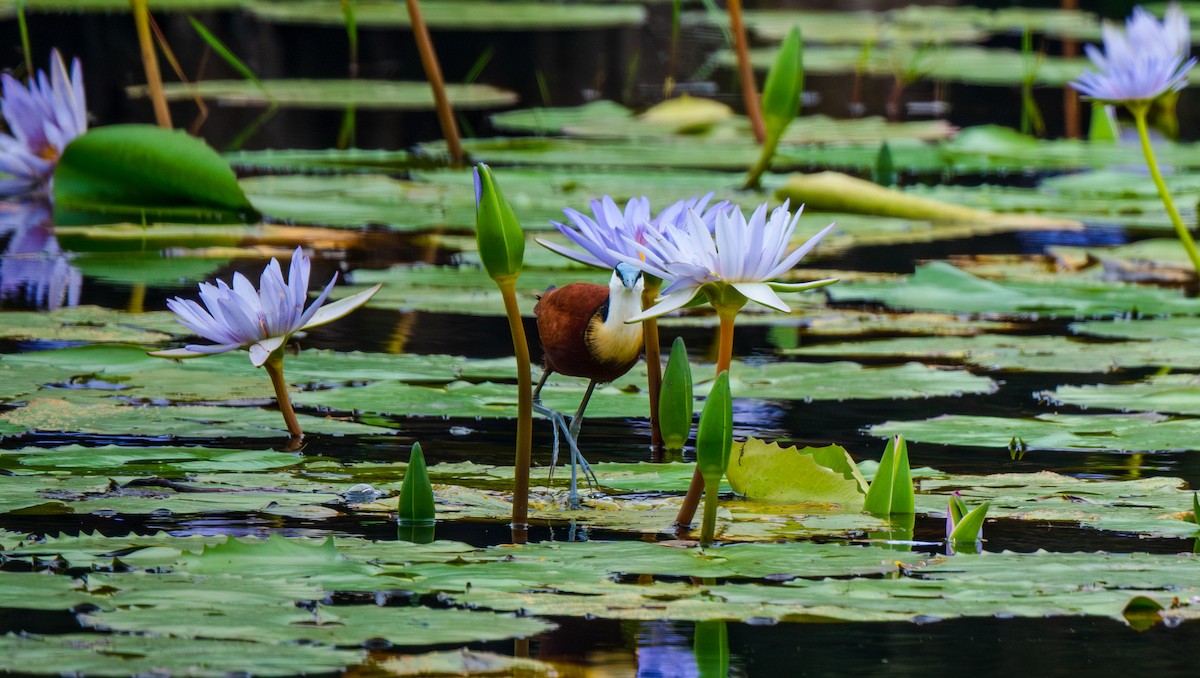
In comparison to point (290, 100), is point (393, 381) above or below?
below

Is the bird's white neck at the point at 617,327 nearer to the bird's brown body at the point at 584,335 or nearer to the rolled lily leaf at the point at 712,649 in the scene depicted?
the bird's brown body at the point at 584,335

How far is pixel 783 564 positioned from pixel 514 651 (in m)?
0.32

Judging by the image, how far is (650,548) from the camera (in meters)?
1.65

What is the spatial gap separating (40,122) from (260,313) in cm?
208

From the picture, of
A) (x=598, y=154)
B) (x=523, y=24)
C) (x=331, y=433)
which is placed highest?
(x=523, y=24)

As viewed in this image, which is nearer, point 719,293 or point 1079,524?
point 719,293

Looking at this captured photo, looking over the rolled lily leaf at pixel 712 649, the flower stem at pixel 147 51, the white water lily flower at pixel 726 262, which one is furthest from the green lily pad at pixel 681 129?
the rolled lily leaf at pixel 712 649

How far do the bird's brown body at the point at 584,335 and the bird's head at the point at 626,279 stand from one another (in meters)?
0.02

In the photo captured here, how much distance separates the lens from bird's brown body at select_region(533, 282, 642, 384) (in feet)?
6.12

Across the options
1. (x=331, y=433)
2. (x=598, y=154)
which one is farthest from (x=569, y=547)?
(x=598, y=154)

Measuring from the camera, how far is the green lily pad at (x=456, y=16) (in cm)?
973

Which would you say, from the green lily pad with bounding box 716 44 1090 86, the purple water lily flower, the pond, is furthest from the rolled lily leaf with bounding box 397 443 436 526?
the green lily pad with bounding box 716 44 1090 86

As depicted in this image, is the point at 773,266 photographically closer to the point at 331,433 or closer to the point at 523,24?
the point at 331,433

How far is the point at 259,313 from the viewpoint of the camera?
1937 millimetres
